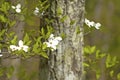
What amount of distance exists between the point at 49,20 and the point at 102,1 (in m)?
11.2

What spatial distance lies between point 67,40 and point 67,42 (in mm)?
15

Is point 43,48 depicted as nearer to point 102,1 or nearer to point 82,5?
point 82,5

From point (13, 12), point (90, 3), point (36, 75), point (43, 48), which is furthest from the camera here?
point (90, 3)

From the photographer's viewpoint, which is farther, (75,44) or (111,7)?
(111,7)

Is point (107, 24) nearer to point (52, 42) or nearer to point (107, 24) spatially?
point (107, 24)

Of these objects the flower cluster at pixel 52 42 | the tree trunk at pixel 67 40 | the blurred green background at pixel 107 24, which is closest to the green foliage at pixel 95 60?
the tree trunk at pixel 67 40

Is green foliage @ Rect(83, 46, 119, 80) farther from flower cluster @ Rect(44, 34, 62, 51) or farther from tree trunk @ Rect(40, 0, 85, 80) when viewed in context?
flower cluster @ Rect(44, 34, 62, 51)

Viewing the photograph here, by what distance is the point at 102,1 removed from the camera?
1501 centimetres

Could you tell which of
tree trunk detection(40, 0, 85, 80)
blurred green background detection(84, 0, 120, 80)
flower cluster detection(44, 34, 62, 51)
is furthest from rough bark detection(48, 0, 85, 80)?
blurred green background detection(84, 0, 120, 80)

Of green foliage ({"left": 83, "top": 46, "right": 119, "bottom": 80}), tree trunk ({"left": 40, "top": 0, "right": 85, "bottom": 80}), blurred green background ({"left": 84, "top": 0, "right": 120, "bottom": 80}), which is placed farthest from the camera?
blurred green background ({"left": 84, "top": 0, "right": 120, "bottom": 80})

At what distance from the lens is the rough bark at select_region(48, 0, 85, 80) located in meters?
3.94

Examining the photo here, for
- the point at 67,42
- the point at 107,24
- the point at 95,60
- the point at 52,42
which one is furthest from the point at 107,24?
the point at 52,42

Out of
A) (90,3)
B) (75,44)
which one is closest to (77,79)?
(75,44)

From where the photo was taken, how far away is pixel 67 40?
3980 mm
